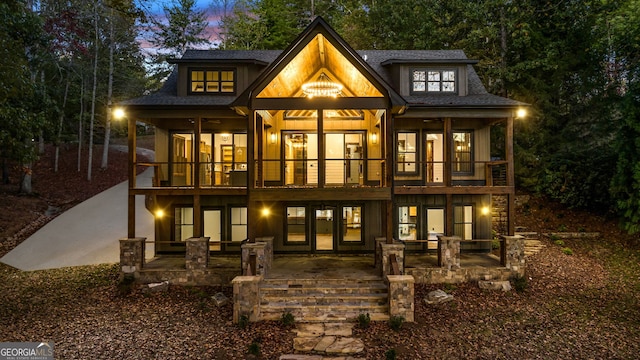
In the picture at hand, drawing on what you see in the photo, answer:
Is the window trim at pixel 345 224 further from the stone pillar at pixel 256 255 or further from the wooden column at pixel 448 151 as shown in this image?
the stone pillar at pixel 256 255

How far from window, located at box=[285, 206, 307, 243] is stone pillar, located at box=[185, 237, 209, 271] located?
3.42 meters

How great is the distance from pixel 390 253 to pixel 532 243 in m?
8.27

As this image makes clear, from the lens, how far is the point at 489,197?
13734 mm

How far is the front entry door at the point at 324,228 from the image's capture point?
44.4 feet

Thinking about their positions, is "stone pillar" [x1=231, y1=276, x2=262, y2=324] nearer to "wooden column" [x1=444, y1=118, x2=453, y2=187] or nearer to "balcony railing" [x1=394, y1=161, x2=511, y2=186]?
"balcony railing" [x1=394, y1=161, x2=511, y2=186]

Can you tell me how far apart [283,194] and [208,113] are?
14.1 feet

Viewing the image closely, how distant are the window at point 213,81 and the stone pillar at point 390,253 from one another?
900 centimetres

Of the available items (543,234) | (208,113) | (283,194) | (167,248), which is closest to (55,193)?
(167,248)

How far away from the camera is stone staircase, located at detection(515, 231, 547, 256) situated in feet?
44.8

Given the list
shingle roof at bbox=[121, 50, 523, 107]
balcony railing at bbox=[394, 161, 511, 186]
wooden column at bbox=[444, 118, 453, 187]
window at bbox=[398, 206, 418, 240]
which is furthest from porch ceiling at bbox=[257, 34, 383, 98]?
window at bbox=[398, 206, 418, 240]

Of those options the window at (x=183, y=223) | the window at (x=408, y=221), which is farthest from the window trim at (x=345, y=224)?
the window at (x=183, y=223)

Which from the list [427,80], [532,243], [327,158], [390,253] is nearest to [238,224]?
[327,158]

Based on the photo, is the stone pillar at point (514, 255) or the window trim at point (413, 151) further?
the window trim at point (413, 151)
